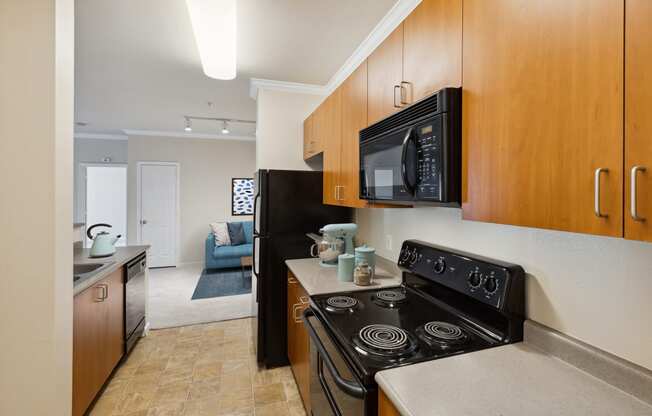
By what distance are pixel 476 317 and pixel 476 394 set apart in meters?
0.47

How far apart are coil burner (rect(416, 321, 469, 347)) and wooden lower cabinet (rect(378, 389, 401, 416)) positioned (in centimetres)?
30

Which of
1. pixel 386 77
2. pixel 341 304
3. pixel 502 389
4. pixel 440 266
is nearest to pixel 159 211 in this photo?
pixel 341 304

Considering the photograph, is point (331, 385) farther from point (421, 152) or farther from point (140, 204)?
point (140, 204)

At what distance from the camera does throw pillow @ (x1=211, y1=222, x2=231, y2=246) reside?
546cm

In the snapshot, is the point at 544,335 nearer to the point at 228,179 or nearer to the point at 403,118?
the point at 403,118

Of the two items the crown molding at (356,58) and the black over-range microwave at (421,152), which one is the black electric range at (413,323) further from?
the crown molding at (356,58)

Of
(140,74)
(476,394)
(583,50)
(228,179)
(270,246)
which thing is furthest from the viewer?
(228,179)

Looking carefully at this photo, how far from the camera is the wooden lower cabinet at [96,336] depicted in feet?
5.71

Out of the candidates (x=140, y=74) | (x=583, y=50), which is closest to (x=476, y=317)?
(x=583, y=50)

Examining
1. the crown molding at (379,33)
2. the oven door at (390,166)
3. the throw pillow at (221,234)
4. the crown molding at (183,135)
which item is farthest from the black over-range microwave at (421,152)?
the crown molding at (183,135)

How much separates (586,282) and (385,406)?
0.73 m

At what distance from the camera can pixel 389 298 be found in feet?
5.05

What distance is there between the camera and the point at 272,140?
9.94 feet

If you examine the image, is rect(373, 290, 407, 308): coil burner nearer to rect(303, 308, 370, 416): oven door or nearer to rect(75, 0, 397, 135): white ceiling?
rect(303, 308, 370, 416): oven door
